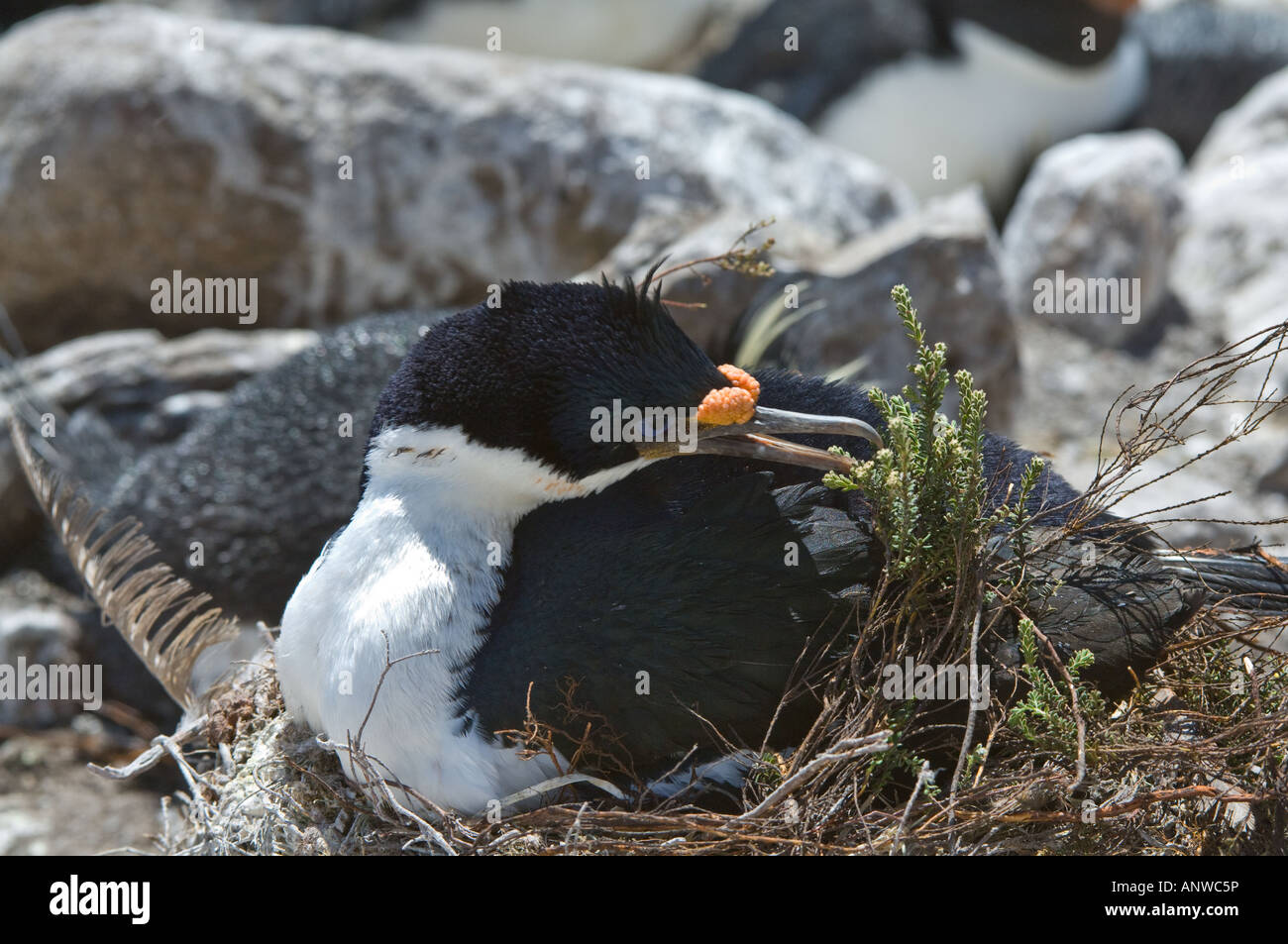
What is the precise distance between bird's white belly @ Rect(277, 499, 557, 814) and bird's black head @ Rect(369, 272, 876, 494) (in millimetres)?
195

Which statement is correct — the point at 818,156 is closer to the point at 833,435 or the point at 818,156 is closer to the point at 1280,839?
the point at 833,435

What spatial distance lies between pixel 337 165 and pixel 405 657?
360 centimetres

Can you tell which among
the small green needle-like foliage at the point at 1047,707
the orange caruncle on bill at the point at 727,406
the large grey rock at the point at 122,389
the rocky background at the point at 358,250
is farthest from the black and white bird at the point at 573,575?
the large grey rock at the point at 122,389

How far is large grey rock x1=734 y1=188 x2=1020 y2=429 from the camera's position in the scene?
3.71 meters

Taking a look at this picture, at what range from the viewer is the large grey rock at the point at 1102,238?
18.0ft

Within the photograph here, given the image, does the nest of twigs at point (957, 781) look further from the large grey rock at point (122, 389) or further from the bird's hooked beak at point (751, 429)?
the large grey rock at point (122, 389)

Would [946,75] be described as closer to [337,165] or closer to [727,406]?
Answer: [337,165]

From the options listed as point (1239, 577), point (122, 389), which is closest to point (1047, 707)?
point (1239, 577)

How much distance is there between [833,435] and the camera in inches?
94.4

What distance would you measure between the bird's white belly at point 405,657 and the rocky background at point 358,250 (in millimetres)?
1812

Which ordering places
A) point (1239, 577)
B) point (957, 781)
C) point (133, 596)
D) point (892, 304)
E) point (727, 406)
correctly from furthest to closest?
point (892, 304), point (133, 596), point (1239, 577), point (727, 406), point (957, 781)

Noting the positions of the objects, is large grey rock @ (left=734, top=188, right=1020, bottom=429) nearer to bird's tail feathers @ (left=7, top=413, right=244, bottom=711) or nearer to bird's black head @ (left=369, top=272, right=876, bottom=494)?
bird's black head @ (left=369, top=272, right=876, bottom=494)

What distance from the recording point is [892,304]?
379cm
